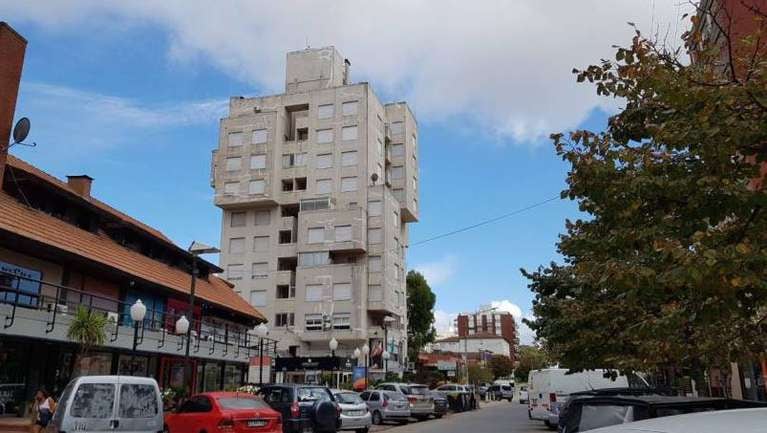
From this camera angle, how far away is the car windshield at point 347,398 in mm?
22828

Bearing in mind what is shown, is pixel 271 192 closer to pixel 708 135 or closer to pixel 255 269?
pixel 255 269

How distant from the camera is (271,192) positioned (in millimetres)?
63031

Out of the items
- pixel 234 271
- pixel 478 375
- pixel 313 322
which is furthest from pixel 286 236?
pixel 478 375

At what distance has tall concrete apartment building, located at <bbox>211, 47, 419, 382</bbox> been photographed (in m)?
58.5

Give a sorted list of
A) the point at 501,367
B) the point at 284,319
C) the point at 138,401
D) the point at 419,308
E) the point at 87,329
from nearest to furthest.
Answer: the point at 138,401
the point at 87,329
the point at 284,319
the point at 419,308
the point at 501,367

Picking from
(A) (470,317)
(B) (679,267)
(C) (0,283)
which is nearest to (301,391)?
(C) (0,283)

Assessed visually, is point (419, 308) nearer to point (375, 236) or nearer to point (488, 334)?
point (375, 236)

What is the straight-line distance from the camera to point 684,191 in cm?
724

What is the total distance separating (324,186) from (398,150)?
12.3 metres

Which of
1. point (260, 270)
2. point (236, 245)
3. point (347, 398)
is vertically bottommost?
point (347, 398)

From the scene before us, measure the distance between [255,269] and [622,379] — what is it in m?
42.8

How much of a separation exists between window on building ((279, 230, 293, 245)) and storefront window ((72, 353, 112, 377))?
3943 cm

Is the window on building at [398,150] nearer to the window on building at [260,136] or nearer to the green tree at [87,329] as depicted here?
the window on building at [260,136]

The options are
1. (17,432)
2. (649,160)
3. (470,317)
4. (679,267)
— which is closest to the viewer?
(679,267)
